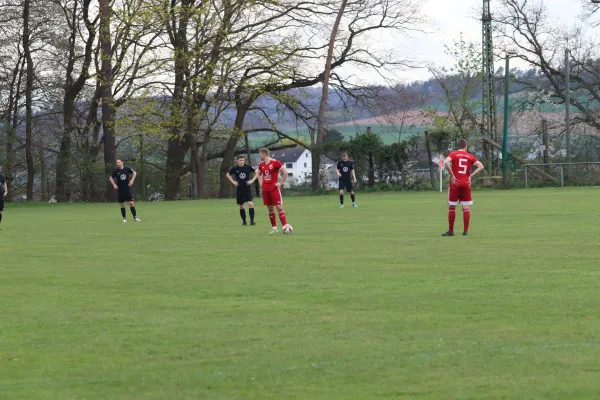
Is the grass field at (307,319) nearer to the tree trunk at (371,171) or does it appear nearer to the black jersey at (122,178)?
the black jersey at (122,178)

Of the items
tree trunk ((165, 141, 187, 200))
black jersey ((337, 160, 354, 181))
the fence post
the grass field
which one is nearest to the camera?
the grass field

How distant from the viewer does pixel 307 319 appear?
9367 millimetres

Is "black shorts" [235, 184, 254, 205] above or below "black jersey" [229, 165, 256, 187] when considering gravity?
below

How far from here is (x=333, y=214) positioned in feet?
96.1

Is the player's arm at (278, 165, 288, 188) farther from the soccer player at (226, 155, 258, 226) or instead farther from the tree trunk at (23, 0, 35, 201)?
the tree trunk at (23, 0, 35, 201)

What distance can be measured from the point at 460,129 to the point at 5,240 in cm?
3406

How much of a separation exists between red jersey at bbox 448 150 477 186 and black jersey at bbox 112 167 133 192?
1261 centimetres

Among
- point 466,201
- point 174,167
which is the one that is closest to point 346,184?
point 466,201

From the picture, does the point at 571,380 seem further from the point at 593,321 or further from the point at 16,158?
the point at 16,158

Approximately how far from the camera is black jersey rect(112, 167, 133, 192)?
29.4m

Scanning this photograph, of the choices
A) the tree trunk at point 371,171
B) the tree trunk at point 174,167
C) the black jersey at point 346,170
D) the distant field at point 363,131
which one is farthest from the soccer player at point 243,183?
the tree trunk at point 174,167

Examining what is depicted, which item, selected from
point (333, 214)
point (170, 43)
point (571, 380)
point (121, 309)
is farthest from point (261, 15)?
point (571, 380)

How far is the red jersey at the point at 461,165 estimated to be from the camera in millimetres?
19422

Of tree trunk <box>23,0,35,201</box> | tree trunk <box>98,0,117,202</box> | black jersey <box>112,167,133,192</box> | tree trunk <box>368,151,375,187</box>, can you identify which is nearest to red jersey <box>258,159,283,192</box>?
black jersey <box>112,167,133,192</box>
